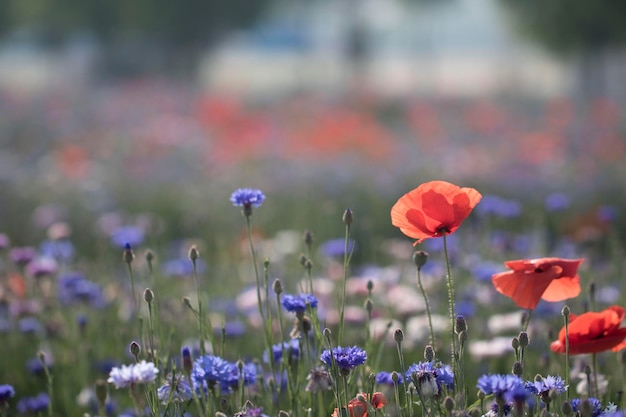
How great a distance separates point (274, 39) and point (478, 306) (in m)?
77.3

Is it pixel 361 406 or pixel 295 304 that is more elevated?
pixel 295 304

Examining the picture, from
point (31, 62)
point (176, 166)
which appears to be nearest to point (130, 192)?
point (176, 166)

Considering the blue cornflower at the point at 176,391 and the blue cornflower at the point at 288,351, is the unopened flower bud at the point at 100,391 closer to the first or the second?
the blue cornflower at the point at 176,391

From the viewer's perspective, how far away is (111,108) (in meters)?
11.0

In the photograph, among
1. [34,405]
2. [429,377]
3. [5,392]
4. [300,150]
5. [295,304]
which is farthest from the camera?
[300,150]

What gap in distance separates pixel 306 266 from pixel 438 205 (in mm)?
396

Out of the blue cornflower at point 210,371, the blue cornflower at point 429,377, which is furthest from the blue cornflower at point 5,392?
the blue cornflower at point 429,377

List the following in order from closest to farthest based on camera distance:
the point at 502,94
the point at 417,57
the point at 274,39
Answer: the point at 502,94
the point at 417,57
the point at 274,39

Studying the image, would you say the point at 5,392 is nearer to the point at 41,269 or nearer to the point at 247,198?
the point at 247,198

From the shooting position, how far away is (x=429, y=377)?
4.91ft

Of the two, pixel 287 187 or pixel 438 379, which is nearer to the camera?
pixel 438 379

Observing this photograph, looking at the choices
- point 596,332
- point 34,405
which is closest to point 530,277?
point 596,332

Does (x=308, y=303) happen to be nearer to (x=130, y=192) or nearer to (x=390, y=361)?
(x=390, y=361)

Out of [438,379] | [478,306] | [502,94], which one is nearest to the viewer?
[438,379]
